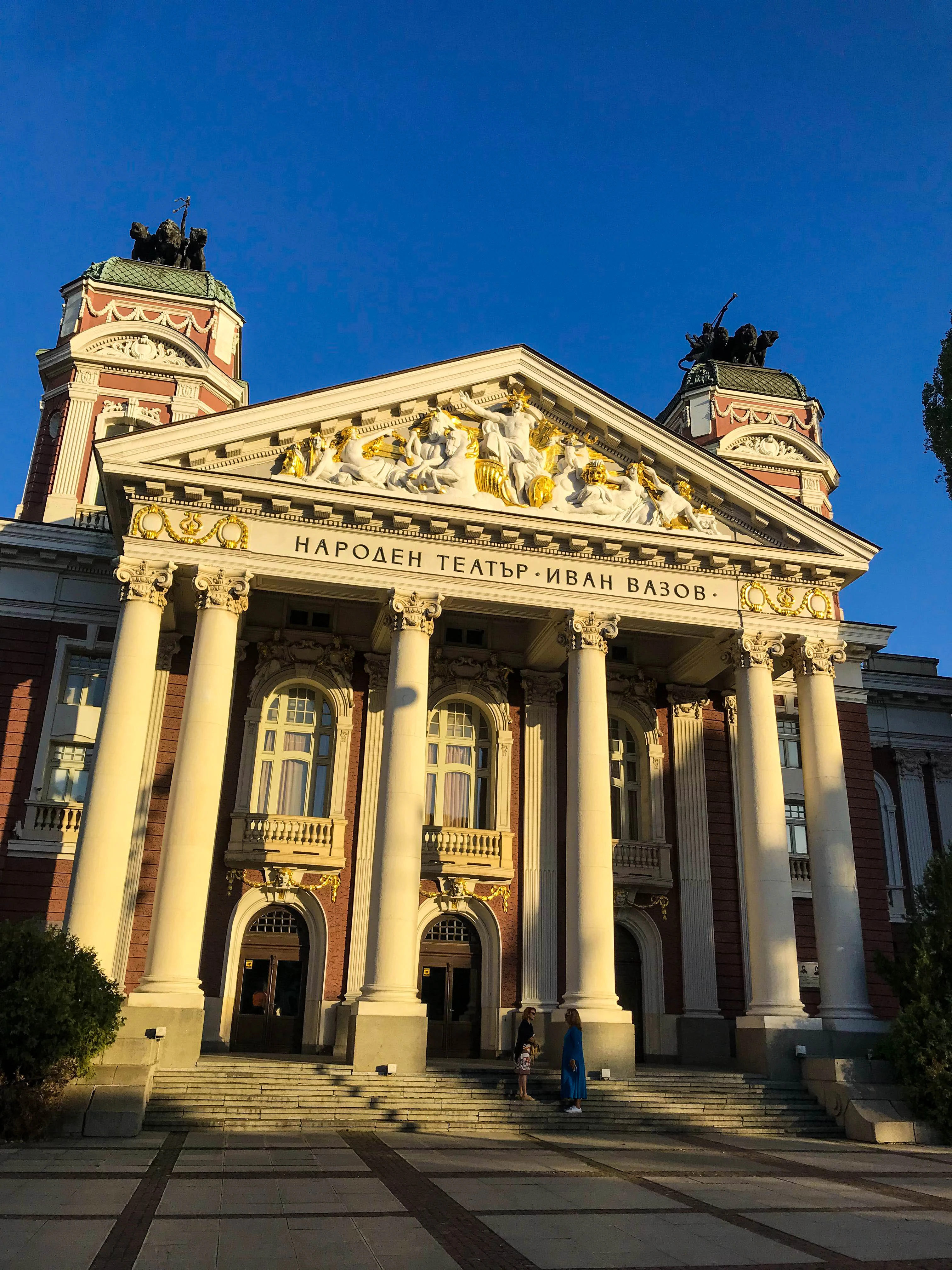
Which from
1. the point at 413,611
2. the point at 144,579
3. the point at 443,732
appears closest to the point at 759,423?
the point at 443,732

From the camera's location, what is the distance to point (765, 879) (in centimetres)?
2514

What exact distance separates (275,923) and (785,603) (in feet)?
53.0

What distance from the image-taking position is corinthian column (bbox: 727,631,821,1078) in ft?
78.4

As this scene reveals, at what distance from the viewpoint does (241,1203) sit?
11.6m

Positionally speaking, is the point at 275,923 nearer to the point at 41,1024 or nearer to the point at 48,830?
the point at 48,830

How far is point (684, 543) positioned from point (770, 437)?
1400cm

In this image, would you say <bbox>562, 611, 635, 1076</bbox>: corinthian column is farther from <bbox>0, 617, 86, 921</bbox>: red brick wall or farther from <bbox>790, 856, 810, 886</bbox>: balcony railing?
<bbox>0, 617, 86, 921</bbox>: red brick wall

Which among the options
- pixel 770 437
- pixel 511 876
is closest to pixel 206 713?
pixel 511 876

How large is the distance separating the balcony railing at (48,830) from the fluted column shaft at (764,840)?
17093 millimetres

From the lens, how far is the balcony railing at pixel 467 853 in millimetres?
28250

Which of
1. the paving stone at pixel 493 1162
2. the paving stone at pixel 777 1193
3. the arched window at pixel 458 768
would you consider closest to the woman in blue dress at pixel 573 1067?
the paving stone at pixel 493 1162

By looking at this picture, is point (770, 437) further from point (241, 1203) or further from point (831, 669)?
point (241, 1203)

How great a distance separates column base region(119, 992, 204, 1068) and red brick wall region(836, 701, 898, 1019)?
19018 millimetres

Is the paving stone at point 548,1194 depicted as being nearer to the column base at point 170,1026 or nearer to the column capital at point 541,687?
the column base at point 170,1026
